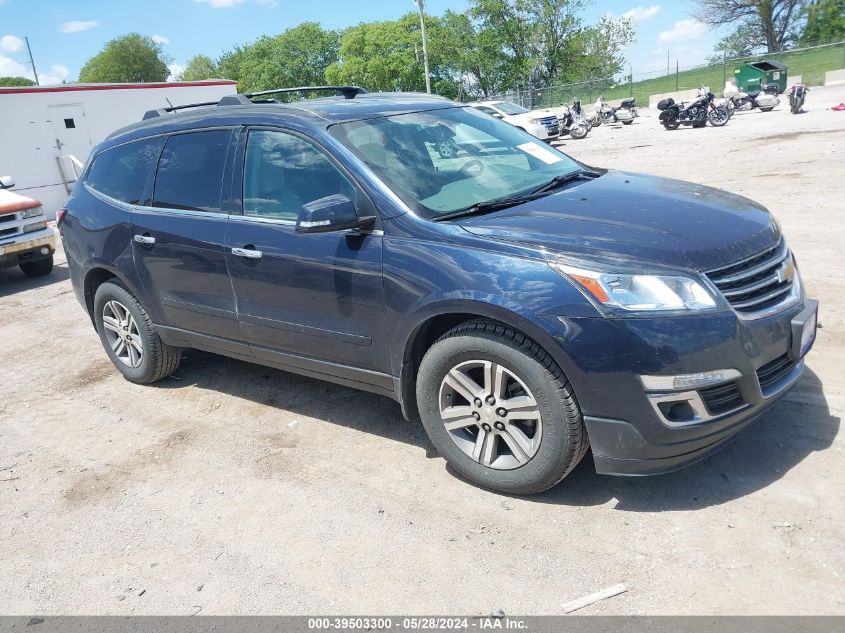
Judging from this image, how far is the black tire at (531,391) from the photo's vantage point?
3.19 metres

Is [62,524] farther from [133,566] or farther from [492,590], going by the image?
[492,590]

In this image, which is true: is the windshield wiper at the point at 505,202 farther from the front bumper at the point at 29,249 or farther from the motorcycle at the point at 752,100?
the motorcycle at the point at 752,100

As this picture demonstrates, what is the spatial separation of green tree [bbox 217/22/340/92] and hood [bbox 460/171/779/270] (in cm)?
9608

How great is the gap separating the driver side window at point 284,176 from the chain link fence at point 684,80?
36.6m

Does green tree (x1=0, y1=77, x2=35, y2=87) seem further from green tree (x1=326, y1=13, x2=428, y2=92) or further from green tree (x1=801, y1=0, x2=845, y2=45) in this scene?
green tree (x1=801, y1=0, x2=845, y2=45)

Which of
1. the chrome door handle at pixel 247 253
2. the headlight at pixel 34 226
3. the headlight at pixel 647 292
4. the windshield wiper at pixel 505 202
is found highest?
the windshield wiper at pixel 505 202

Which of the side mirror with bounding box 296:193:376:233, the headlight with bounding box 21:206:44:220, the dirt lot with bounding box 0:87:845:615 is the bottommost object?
the dirt lot with bounding box 0:87:845:615

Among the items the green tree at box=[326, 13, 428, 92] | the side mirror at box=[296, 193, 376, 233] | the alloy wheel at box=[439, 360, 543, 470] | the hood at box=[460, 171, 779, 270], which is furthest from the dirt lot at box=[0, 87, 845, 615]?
the green tree at box=[326, 13, 428, 92]

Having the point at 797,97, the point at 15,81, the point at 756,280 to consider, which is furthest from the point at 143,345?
the point at 15,81

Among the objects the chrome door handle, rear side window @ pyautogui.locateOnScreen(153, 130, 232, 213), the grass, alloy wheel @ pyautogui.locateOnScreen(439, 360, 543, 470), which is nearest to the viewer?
alloy wheel @ pyautogui.locateOnScreen(439, 360, 543, 470)

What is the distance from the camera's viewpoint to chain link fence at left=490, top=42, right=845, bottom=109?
36344 mm

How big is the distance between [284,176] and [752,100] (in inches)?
996

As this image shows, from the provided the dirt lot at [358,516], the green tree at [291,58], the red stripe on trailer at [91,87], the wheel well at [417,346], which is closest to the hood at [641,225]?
the wheel well at [417,346]

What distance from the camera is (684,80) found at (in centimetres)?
4281
